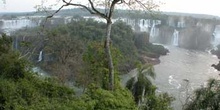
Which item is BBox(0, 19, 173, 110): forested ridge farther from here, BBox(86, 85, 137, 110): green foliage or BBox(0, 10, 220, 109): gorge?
BBox(0, 10, 220, 109): gorge

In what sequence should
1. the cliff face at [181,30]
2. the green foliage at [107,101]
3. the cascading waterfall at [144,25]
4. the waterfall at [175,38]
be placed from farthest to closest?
1. the cascading waterfall at [144,25]
2. the waterfall at [175,38]
3. the cliff face at [181,30]
4. the green foliage at [107,101]

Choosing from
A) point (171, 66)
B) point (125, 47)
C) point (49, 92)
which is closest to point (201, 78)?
point (171, 66)

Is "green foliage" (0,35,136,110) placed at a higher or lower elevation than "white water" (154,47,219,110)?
higher

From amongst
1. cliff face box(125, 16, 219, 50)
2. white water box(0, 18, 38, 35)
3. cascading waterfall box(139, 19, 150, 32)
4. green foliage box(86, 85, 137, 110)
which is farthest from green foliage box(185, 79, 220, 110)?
cascading waterfall box(139, 19, 150, 32)

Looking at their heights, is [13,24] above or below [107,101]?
below

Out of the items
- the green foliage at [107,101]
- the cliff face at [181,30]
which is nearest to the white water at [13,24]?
the cliff face at [181,30]

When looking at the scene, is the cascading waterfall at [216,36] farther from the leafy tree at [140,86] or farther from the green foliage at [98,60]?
the green foliage at [98,60]

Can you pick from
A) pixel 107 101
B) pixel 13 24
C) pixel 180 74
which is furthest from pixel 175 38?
pixel 107 101

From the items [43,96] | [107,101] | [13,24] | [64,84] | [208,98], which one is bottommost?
[13,24]

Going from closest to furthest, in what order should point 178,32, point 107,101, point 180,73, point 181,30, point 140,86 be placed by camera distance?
1. point 107,101
2. point 140,86
3. point 180,73
4. point 178,32
5. point 181,30

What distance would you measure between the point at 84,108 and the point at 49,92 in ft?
13.1

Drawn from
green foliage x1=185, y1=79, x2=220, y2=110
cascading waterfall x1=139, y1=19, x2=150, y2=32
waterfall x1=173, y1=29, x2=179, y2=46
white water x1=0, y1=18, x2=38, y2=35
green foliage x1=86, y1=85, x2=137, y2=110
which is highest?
green foliage x1=86, y1=85, x2=137, y2=110

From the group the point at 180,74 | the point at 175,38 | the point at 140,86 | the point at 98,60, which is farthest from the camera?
the point at 175,38

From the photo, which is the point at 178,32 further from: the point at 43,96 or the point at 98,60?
the point at 43,96
